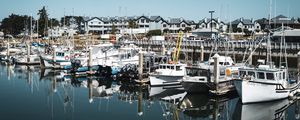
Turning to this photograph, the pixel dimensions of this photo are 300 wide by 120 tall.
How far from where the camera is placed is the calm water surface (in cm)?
2744

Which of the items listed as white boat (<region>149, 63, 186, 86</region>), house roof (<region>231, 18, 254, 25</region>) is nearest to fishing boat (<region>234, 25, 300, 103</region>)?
white boat (<region>149, 63, 186, 86</region>)

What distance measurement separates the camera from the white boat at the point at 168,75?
37.2m

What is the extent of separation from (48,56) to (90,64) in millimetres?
12282

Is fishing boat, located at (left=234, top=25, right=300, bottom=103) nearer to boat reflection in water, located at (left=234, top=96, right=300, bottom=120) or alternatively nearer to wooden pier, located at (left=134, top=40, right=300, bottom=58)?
boat reflection in water, located at (left=234, top=96, right=300, bottom=120)

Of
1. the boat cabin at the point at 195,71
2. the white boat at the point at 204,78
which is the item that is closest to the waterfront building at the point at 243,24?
the white boat at the point at 204,78

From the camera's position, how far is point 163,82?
37500 mm

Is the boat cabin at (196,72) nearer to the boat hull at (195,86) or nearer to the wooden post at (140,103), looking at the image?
the boat hull at (195,86)

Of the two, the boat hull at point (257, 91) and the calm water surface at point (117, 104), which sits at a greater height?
the boat hull at point (257, 91)

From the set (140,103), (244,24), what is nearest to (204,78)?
(140,103)

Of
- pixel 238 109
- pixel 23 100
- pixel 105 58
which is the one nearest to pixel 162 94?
pixel 238 109

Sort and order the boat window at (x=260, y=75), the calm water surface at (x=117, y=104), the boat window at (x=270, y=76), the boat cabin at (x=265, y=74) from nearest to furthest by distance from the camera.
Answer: the calm water surface at (x=117, y=104) → the boat cabin at (x=265, y=74) → the boat window at (x=270, y=76) → the boat window at (x=260, y=75)

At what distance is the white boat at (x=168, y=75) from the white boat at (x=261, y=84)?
8318 millimetres

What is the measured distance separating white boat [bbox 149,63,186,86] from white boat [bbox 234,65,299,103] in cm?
832

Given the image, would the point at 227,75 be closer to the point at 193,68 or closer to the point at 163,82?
the point at 193,68
